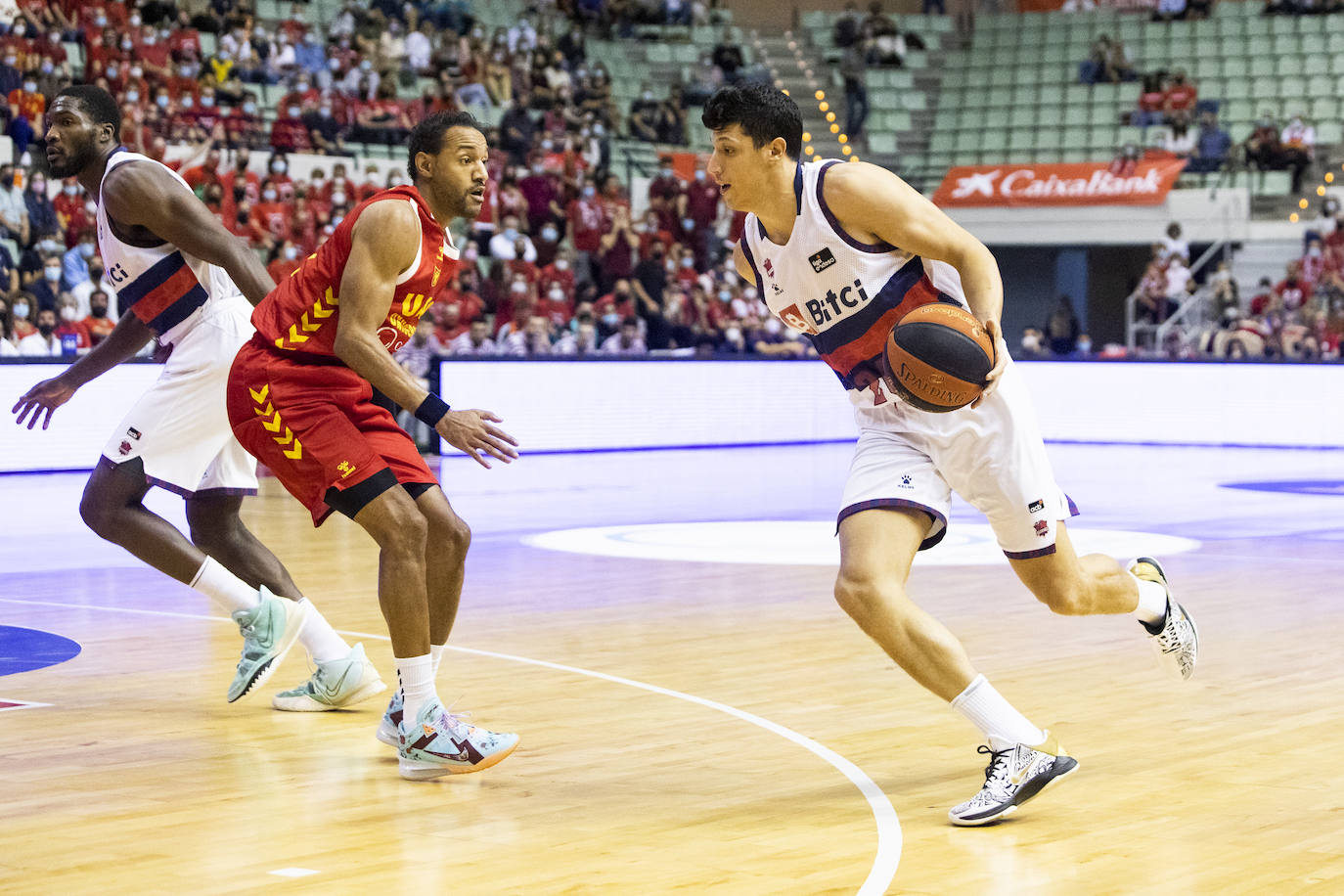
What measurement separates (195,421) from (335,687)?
3.25ft

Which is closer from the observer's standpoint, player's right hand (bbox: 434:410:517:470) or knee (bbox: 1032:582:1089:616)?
player's right hand (bbox: 434:410:517:470)

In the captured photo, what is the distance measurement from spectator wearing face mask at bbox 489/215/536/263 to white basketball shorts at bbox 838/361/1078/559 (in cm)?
1469

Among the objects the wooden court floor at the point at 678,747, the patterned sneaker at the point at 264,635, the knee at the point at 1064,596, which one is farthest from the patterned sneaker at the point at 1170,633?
the patterned sneaker at the point at 264,635

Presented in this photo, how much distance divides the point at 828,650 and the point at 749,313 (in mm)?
14304

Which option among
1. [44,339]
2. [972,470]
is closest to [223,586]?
[972,470]

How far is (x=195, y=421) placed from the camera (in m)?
5.92

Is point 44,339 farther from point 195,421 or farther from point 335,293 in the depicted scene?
point 335,293

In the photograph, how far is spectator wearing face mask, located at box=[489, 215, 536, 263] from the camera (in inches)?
753

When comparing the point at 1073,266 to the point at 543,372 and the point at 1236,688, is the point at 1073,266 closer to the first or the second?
the point at 543,372

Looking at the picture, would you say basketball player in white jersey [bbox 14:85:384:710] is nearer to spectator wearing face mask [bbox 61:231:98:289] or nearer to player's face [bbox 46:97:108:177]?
player's face [bbox 46:97:108:177]

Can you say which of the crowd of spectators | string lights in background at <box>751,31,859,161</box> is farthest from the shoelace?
string lights in background at <box>751,31,859,161</box>

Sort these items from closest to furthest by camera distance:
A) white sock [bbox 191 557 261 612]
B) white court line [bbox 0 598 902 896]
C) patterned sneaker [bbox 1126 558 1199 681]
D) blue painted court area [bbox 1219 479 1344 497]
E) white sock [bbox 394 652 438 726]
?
white court line [bbox 0 598 902 896]
white sock [bbox 394 652 438 726]
patterned sneaker [bbox 1126 558 1199 681]
white sock [bbox 191 557 261 612]
blue painted court area [bbox 1219 479 1344 497]

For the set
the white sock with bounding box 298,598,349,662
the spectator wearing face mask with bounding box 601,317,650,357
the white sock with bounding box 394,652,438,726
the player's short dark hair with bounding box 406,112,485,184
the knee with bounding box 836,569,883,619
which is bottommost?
the spectator wearing face mask with bounding box 601,317,650,357

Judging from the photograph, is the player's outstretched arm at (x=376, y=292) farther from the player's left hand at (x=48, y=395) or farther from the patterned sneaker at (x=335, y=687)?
the player's left hand at (x=48, y=395)
